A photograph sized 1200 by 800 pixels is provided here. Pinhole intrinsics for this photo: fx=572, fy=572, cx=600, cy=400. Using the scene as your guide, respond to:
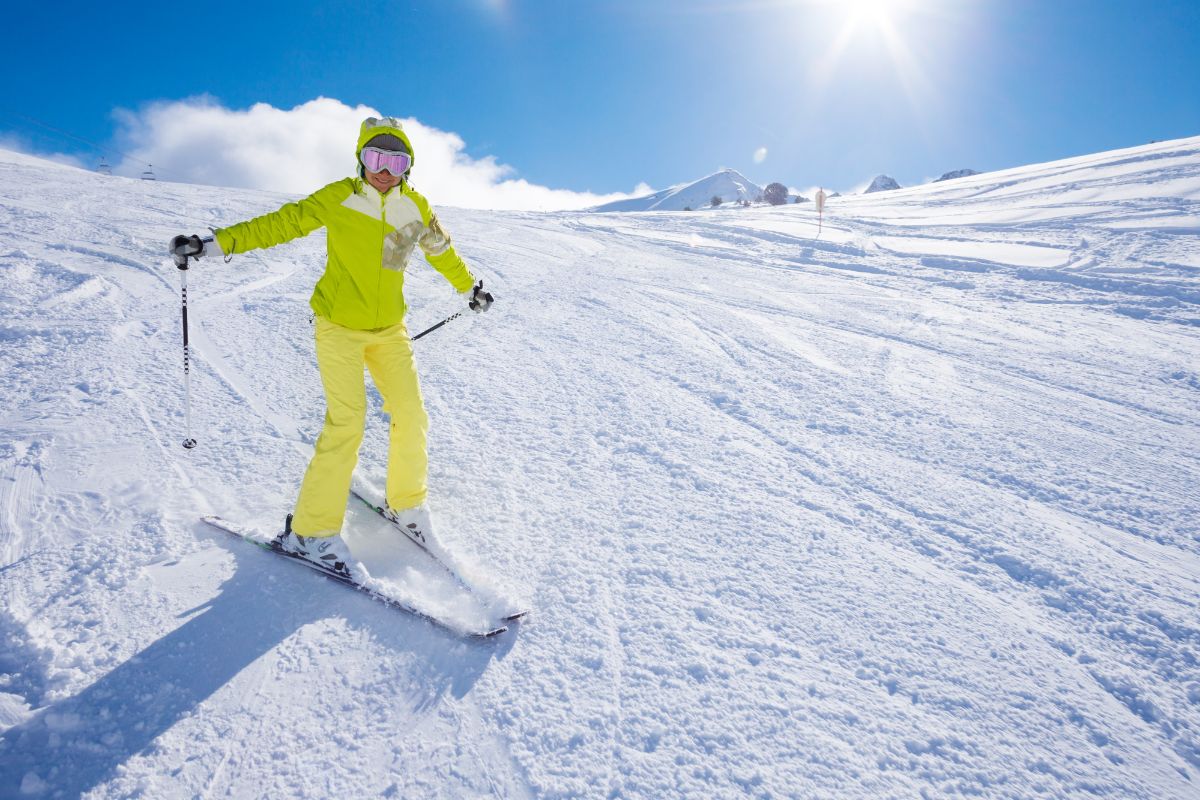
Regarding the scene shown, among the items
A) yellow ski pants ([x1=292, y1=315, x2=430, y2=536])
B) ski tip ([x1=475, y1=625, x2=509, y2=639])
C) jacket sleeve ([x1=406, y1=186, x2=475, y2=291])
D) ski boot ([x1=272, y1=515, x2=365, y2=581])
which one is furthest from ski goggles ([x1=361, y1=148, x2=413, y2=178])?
ski tip ([x1=475, y1=625, x2=509, y2=639])

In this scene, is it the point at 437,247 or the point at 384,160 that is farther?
the point at 437,247

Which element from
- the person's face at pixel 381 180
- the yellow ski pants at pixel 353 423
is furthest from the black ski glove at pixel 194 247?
the person's face at pixel 381 180

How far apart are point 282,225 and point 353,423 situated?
3.36 ft

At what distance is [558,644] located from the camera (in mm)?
2354

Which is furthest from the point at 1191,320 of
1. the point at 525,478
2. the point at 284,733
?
the point at 284,733

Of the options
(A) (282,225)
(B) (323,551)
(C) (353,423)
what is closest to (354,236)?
(A) (282,225)

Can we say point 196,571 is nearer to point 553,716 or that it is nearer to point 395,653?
point 395,653

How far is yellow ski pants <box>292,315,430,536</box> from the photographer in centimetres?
277

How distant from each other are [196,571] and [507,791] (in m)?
1.82

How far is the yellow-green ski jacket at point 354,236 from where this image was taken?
2768 mm

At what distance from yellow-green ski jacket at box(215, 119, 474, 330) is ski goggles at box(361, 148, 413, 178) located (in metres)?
0.08

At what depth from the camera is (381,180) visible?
2834mm

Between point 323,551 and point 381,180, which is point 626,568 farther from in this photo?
point 381,180

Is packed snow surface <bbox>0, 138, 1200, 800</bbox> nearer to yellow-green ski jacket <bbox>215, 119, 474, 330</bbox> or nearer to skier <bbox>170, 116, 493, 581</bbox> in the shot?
skier <bbox>170, 116, 493, 581</bbox>
